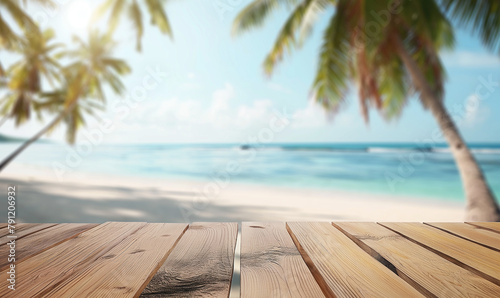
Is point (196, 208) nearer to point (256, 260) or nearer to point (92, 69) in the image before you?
point (256, 260)

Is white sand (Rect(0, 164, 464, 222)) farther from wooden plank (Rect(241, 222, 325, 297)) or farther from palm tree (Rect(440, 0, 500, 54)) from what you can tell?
wooden plank (Rect(241, 222, 325, 297))

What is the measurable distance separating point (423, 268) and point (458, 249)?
0.58 ft

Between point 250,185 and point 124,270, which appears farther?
point 250,185

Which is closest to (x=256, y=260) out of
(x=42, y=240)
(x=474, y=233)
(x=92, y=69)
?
(x=42, y=240)

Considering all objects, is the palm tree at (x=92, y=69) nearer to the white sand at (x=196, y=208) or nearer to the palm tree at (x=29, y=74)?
the palm tree at (x=29, y=74)

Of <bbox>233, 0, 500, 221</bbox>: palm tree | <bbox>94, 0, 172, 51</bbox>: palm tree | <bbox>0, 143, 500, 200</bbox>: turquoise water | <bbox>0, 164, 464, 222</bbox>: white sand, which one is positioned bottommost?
<bbox>0, 164, 464, 222</bbox>: white sand

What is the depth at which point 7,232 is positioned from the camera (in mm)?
765

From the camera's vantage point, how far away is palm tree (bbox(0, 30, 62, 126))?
28.7ft

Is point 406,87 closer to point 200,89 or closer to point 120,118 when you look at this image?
point 200,89

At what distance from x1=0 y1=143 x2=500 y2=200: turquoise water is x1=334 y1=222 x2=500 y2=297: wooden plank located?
26.0 feet

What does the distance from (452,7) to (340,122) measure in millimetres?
16816

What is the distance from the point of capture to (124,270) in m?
0.50

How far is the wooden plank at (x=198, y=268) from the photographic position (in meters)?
0.43

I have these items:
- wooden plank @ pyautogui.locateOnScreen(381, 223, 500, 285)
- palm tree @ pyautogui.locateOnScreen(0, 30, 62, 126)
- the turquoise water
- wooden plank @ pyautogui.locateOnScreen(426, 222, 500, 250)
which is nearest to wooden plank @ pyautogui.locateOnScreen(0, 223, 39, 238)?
wooden plank @ pyautogui.locateOnScreen(381, 223, 500, 285)
